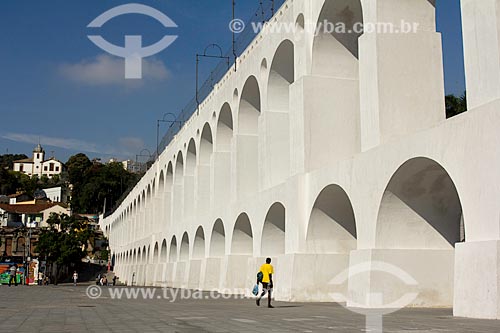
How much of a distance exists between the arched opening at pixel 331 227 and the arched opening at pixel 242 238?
7.63m

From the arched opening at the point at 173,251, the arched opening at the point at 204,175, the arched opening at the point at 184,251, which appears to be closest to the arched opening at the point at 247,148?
the arched opening at the point at 204,175

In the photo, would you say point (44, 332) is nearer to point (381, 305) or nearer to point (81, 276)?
point (381, 305)

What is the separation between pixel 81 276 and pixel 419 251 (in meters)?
60.2

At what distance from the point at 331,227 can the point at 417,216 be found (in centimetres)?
398

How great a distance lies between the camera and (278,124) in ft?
67.5

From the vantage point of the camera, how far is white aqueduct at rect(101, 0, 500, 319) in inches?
378

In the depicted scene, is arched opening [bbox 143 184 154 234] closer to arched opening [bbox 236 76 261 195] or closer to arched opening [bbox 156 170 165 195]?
arched opening [bbox 156 170 165 195]

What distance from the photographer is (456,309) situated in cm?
948

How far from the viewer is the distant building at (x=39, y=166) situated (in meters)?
144

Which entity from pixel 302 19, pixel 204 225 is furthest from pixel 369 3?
pixel 204 225

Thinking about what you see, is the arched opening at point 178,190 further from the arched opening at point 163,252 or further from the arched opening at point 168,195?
the arched opening at point 163,252

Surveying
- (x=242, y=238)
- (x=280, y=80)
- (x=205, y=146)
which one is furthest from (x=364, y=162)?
(x=205, y=146)

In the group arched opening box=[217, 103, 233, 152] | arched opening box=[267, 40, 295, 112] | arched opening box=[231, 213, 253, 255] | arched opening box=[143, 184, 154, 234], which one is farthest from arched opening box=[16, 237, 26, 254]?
arched opening box=[267, 40, 295, 112]

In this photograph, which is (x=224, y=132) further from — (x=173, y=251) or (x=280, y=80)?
(x=173, y=251)
